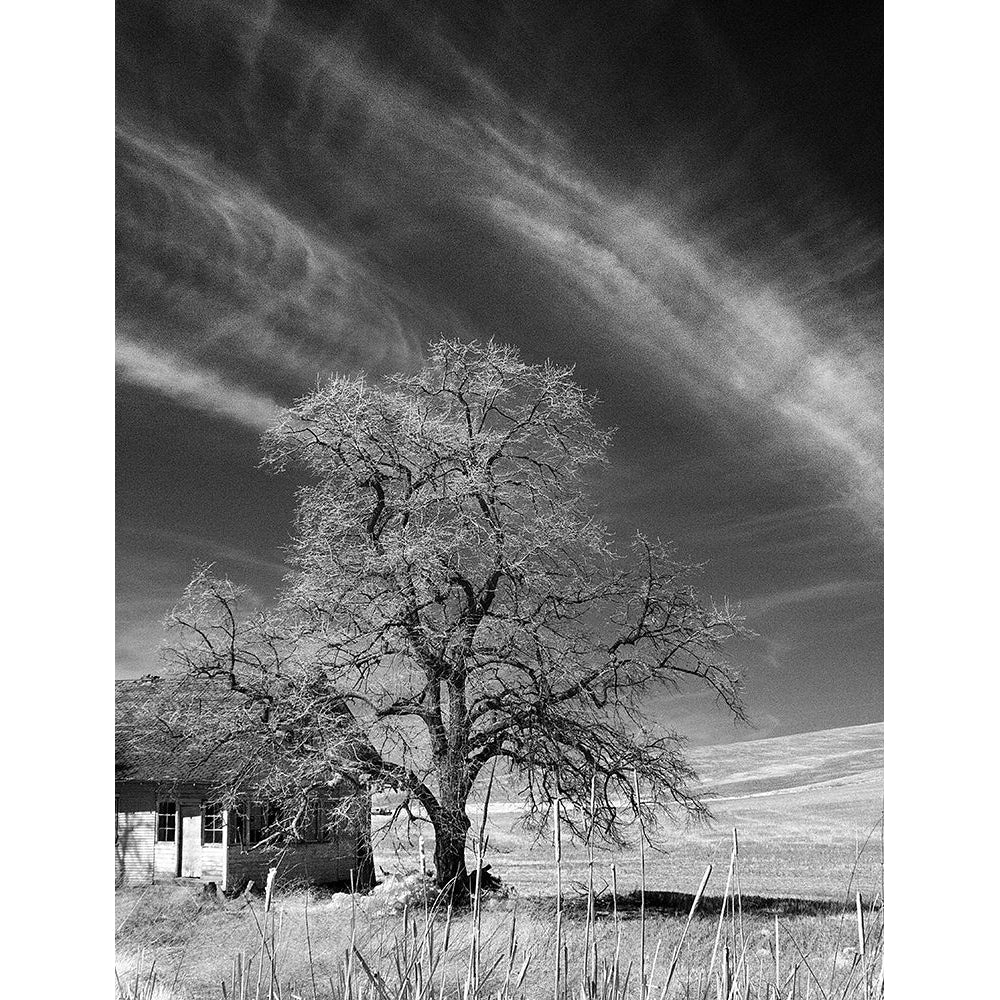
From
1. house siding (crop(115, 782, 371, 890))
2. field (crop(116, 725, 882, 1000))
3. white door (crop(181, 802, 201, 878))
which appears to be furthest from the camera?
white door (crop(181, 802, 201, 878))

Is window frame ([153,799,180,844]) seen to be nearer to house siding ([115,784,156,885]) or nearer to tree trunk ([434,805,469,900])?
house siding ([115,784,156,885])

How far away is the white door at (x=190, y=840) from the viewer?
23.7 ft

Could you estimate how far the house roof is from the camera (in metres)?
4.79

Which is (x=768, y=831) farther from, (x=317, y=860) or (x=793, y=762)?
(x=317, y=860)

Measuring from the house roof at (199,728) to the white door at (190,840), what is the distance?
7.20 ft

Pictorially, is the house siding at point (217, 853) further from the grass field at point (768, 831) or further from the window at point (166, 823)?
the grass field at point (768, 831)

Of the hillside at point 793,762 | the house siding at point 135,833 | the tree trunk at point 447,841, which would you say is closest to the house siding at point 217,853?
the house siding at point 135,833

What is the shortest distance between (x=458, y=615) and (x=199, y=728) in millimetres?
1414

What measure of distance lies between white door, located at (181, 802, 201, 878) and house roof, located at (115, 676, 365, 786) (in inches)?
86.4

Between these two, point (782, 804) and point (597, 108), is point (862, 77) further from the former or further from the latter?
point (782, 804)

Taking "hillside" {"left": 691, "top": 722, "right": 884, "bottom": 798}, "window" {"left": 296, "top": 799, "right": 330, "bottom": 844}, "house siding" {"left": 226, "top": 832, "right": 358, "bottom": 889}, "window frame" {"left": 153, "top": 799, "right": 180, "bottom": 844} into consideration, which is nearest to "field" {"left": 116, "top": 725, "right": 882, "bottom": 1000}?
"hillside" {"left": 691, "top": 722, "right": 884, "bottom": 798}

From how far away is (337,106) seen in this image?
3402mm
